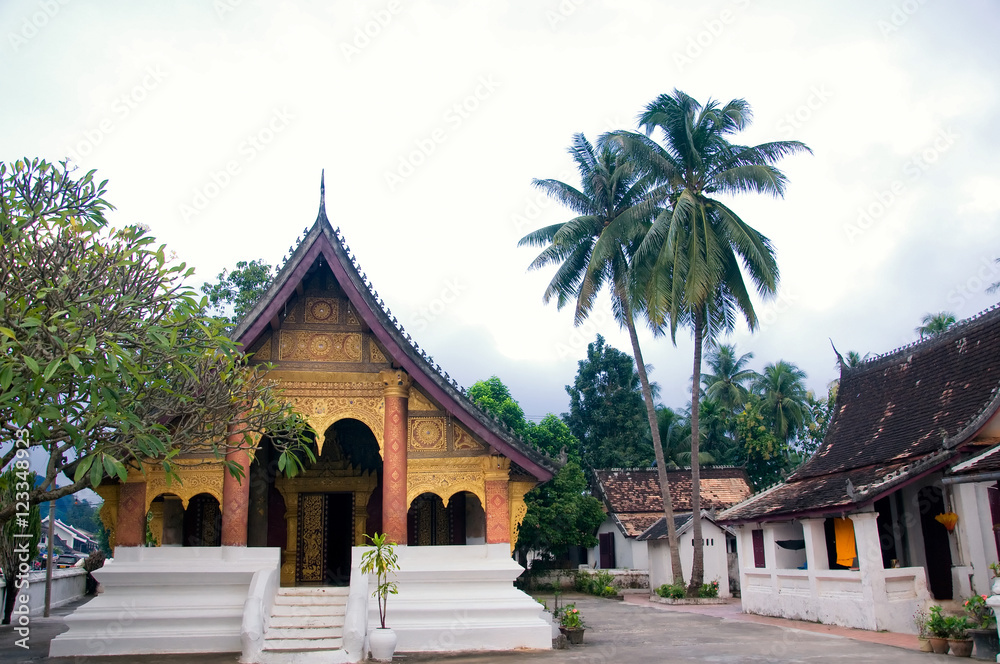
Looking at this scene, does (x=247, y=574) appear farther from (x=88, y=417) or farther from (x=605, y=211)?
(x=605, y=211)

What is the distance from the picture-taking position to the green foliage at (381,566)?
32.4ft

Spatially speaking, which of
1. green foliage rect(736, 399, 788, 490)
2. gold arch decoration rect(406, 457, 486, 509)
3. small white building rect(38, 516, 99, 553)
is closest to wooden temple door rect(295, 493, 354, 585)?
gold arch decoration rect(406, 457, 486, 509)

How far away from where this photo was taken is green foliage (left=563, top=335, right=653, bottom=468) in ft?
127

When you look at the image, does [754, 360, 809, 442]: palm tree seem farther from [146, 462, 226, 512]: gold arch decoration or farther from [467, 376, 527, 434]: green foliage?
[146, 462, 226, 512]: gold arch decoration

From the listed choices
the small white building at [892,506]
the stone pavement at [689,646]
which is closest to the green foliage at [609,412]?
the small white building at [892,506]

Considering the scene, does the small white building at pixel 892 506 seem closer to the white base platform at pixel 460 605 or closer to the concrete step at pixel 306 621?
the white base platform at pixel 460 605

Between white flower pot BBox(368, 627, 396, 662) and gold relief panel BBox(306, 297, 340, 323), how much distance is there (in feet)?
16.3

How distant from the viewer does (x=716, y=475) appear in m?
31.2

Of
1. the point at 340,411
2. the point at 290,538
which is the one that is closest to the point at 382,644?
the point at 340,411

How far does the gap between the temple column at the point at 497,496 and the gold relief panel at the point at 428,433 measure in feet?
2.61

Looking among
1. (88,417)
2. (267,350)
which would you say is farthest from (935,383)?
(88,417)

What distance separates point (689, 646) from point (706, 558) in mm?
12850

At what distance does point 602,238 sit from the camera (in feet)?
70.0

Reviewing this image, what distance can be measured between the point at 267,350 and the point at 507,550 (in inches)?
193
